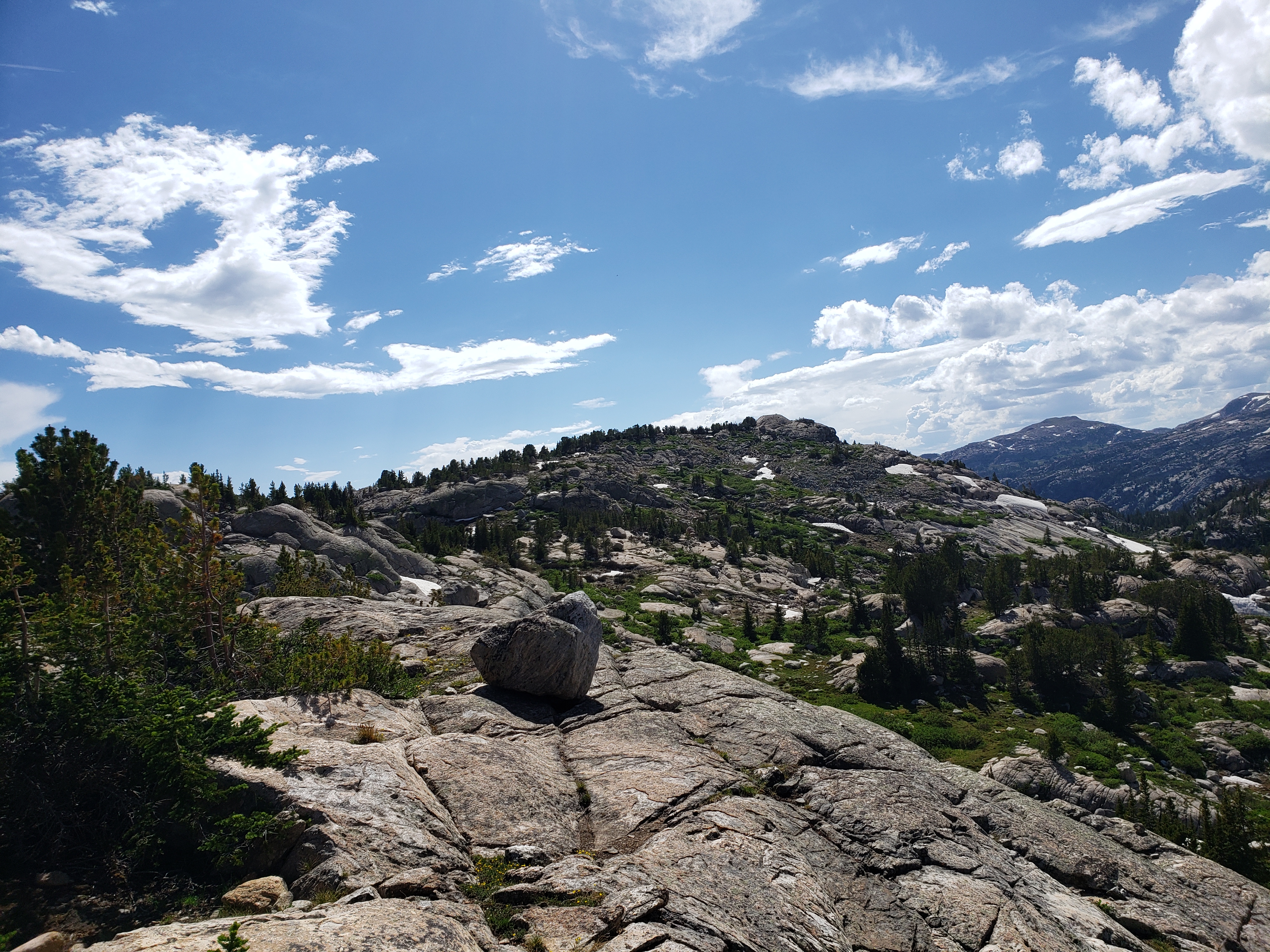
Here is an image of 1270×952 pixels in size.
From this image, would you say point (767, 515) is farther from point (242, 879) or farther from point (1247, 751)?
point (242, 879)

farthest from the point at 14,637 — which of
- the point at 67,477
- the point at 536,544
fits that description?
the point at 536,544

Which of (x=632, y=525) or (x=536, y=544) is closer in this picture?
(x=536, y=544)

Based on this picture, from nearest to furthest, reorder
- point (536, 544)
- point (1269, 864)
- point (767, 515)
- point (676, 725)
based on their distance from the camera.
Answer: point (676, 725)
point (1269, 864)
point (536, 544)
point (767, 515)

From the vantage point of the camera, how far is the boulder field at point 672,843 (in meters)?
10.1

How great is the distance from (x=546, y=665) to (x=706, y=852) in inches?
378

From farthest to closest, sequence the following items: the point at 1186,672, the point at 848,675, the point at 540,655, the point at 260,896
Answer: the point at 1186,672 < the point at 848,675 < the point at 540,655 < the point at 260,896

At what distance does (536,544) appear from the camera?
3743 inches

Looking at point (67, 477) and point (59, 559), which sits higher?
point (67, 477)

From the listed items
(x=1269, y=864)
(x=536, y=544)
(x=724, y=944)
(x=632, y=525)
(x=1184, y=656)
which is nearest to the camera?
(x=724, y=944)

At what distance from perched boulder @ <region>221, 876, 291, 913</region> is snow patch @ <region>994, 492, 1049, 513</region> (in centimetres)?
18784

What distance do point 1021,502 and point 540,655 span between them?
18650 cm

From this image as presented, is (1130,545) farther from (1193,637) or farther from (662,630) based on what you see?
(662,630)

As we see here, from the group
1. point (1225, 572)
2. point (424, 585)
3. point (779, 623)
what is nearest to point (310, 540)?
A: point (424, 585)

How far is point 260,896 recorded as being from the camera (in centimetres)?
950
